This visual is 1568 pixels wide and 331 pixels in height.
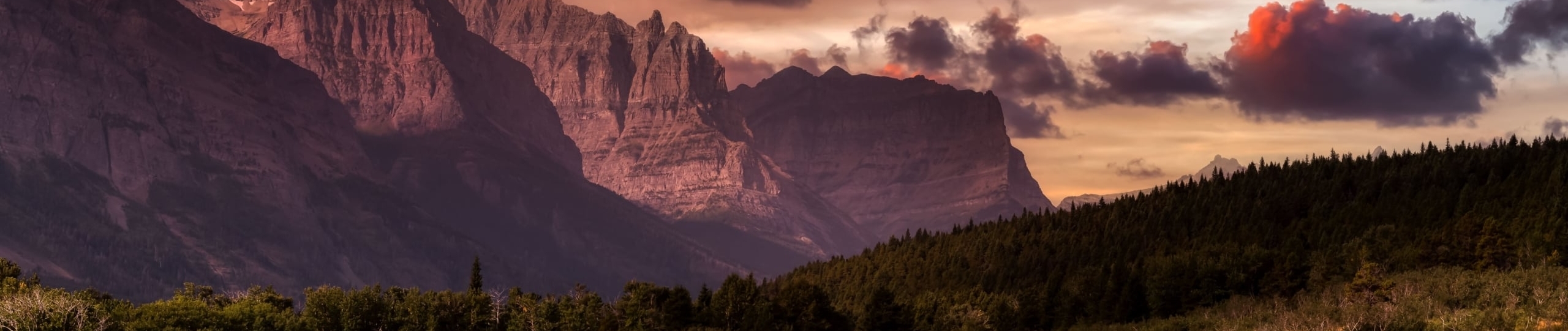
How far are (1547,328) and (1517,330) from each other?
3.19 meters

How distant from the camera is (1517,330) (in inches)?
7751

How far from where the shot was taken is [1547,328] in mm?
197250
